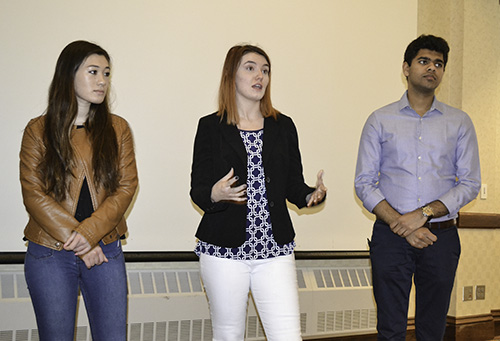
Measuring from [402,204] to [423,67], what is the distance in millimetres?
721

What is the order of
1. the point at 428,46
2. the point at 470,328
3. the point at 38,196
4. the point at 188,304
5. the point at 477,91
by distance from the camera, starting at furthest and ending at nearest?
1. the point at 477,91
2. the point at 470,328
3. the point at 188,304
4. the point at 428,46
5. the point at 38,196

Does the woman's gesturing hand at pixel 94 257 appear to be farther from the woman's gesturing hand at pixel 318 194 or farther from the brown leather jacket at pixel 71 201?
the woman's gesturing hand at pixel 318 194

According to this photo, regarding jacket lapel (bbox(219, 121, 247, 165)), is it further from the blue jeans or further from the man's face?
the man's face

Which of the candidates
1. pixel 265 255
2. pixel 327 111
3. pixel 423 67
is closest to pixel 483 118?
pixel 327 111

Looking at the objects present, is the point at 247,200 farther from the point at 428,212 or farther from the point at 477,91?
the point at 477,91

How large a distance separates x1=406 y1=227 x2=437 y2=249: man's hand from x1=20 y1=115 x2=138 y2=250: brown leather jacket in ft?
4.35

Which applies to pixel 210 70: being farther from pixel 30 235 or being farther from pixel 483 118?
pixel 483 118

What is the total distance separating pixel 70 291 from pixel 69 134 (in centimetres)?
61

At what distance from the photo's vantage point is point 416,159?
9.29 feet

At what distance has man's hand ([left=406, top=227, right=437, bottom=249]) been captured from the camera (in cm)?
265

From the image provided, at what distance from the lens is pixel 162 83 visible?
3613 mm

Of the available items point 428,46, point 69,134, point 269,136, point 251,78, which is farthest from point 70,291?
point 428,46

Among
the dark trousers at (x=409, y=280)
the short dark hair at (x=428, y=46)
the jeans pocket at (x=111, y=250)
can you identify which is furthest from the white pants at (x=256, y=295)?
the short dark hair at (x=428, y=46)

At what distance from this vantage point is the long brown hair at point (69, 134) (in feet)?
7.14
